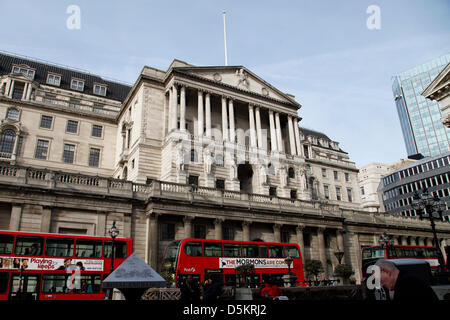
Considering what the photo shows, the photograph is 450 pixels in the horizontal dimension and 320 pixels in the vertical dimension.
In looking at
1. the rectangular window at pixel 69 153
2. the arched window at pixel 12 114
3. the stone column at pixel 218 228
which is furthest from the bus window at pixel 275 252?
the arched window at pixel 12 114

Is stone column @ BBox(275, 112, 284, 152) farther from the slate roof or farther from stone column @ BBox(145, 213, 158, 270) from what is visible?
the slate roof

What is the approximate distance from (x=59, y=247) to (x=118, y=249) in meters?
3.74

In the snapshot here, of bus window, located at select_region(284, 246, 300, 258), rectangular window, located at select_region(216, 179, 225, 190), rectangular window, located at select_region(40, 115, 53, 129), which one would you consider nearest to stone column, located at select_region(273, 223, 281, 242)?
bus window, located at select_region(284, 246, 300, 258)

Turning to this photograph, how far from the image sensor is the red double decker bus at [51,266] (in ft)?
60.4

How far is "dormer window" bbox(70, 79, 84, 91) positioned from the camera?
176ft

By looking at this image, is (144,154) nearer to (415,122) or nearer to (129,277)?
(129,277)

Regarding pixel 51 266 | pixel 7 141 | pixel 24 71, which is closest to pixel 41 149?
pixel 7 141

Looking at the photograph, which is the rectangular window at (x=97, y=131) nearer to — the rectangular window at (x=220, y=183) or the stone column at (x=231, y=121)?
the stone column at (x=231, y=121)

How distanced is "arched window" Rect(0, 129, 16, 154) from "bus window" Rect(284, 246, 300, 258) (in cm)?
3558

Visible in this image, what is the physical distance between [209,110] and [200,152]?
6.08 meters

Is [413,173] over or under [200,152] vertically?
over

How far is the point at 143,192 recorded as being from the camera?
3175 centimetres
